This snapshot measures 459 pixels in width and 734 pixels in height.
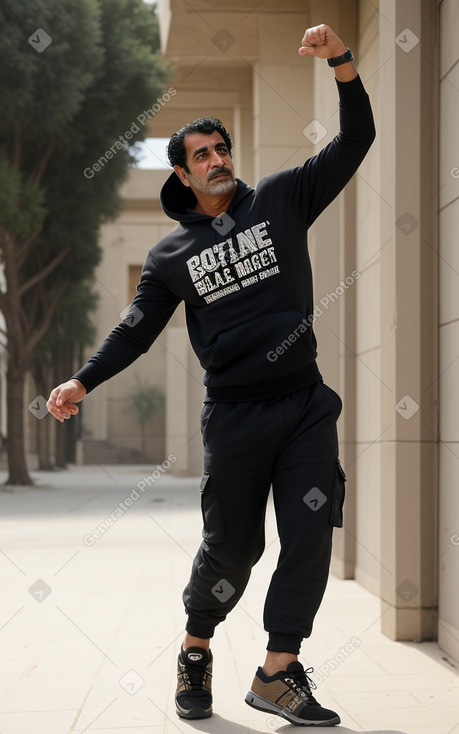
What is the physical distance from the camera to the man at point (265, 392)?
10.2ft

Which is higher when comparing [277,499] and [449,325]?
[449,325]

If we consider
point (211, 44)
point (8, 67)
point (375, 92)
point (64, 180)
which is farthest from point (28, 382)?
point (375, 92)

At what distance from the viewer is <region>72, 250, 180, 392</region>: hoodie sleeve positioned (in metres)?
3.43

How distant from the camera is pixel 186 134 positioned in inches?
132

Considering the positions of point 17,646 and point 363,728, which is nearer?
point 363,728

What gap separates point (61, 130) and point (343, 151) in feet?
50.4

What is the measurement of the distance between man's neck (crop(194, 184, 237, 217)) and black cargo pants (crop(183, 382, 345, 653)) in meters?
0.69

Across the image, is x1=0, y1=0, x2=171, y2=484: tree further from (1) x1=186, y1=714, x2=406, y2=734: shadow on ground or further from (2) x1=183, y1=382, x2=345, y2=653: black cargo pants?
(1) x1=186, y1=714, x2=406, y2=734: shadow on ground

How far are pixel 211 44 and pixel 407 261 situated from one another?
908 centimetres

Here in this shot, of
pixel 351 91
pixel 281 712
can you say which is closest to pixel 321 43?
pixel 351 91

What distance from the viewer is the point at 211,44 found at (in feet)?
41.6

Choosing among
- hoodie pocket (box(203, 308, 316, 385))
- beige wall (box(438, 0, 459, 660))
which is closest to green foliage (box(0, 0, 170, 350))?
beige wall (box(438, 0, 459, 660))

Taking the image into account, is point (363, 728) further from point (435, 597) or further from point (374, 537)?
point (374, 537)

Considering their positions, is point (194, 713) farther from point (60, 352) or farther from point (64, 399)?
point (60, 352)
